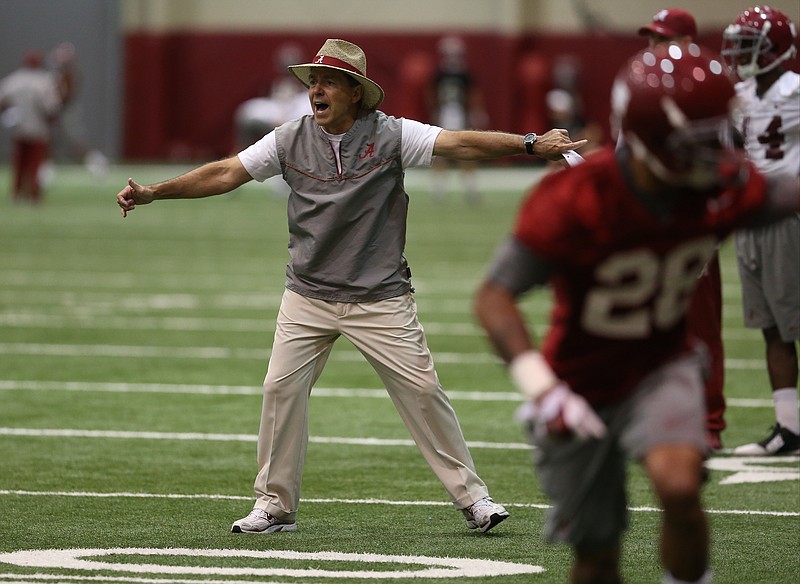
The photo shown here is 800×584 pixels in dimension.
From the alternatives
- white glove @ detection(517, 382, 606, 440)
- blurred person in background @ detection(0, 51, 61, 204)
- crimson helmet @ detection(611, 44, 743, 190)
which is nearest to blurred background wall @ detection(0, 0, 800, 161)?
blurred person in background @ detection(0, 51, 61, 204)

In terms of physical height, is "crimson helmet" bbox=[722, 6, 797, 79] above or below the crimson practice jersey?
above

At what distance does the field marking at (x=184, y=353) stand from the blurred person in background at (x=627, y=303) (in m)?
7.07

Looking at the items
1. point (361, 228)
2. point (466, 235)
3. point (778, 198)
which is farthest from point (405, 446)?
point (466, 235)

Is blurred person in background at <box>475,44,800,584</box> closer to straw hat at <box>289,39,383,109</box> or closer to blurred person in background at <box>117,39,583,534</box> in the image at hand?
blurred person in background at <box>117,39,583,534</box>

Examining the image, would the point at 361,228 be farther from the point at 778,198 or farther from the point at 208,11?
the point at 208,11

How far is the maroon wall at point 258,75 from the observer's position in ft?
119

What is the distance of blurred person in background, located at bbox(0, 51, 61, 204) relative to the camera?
26672 mm

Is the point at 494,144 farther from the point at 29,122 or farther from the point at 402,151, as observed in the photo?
the point at 29,122

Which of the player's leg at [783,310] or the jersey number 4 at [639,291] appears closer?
the jersey number 4 at [639,291]

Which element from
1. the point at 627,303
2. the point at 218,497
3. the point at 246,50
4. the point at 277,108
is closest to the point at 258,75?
the point at 246,50

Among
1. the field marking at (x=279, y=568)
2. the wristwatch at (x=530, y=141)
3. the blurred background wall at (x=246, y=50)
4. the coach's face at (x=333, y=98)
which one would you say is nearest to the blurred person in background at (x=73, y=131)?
the blurred background wall at (x=246, y=50)

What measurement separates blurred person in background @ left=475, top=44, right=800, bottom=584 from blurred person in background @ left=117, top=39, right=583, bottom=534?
2.01 m

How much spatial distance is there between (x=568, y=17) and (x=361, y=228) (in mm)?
30692

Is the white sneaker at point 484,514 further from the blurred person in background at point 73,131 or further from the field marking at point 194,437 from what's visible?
the blurred person in background at point 73,131
